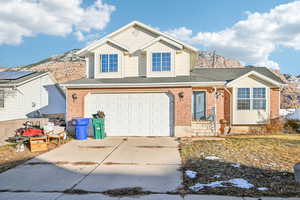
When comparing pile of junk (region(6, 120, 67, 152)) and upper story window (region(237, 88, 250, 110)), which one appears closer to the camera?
pile of junk (region(6, 120, 67, 152))

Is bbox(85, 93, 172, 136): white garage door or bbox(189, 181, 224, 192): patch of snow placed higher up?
bbox(85, 93, 172, 136): white garage door

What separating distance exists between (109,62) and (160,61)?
131 inches

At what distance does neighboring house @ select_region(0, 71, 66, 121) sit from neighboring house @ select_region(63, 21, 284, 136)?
6.72 meters

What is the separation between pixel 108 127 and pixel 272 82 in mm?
9847

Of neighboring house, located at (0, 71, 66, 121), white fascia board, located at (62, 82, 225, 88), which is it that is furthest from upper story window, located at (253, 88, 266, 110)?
neighboring house, located at (0, 71, 66, 121)

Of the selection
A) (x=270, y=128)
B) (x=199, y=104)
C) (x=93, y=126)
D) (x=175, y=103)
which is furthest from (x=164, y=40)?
(x=270, y=128)

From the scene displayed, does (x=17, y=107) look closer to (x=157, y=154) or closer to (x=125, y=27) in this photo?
(x=125, y=27)

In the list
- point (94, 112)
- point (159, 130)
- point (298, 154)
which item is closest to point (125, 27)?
point (94, 112)

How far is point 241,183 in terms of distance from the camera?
180 inches

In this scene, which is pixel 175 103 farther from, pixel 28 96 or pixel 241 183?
pixel 28 96

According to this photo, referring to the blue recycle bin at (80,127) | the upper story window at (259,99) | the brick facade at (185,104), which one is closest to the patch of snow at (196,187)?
the brick facade at (185,104)

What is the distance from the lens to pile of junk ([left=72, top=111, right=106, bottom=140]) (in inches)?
411

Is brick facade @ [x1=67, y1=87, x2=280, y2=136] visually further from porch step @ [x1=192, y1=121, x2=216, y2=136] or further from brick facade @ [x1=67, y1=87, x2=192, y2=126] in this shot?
porch step @ [x1=192, y1=121, x2=216, y2=136]

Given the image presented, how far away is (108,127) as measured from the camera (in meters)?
11.4
